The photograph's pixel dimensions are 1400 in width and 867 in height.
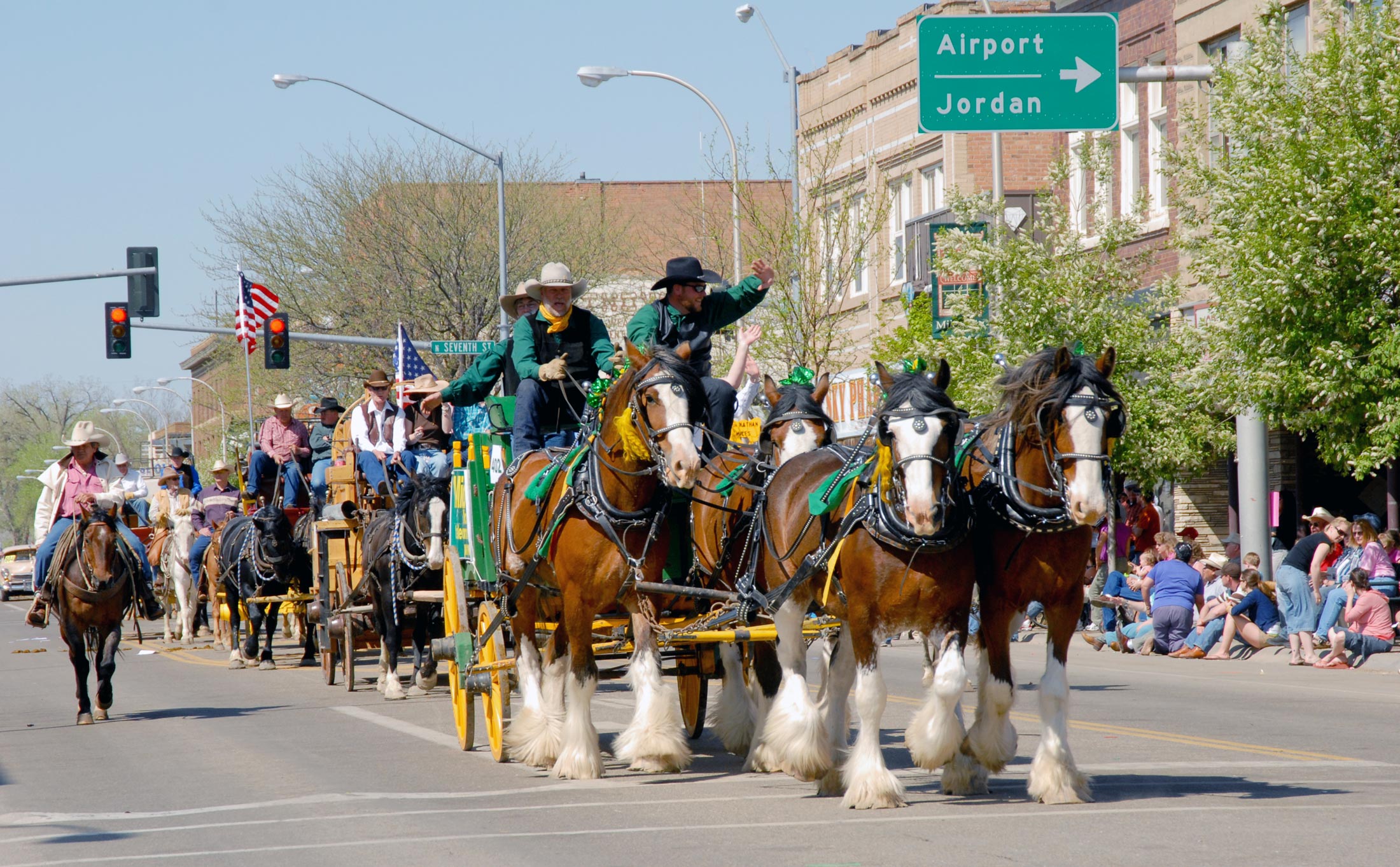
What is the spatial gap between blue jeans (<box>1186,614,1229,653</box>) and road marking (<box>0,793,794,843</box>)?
12.7 m

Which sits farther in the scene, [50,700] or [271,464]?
[271,464]

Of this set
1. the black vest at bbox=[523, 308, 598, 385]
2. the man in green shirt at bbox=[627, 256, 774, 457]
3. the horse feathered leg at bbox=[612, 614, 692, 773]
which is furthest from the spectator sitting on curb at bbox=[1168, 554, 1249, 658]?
the horse feathered leg at bbox=[612, 614, 692, 773]

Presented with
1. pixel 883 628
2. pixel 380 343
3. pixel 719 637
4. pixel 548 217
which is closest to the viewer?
pixel 883 628

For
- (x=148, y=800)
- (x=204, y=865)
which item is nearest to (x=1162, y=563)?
(x=148, y=800)

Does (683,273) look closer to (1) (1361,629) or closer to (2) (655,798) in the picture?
(2) (655,798)

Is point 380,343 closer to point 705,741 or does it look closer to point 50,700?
point 50,700

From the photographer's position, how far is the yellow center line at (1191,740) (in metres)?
11.1

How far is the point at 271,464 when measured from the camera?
22359 mm

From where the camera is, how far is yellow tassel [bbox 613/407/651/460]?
980cm

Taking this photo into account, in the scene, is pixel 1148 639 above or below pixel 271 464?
below

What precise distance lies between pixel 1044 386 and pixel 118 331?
26270 millimetres

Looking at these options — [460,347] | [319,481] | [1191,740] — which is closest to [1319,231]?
[1191,740]

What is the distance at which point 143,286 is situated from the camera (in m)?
30.0

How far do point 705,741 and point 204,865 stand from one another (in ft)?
16.8
